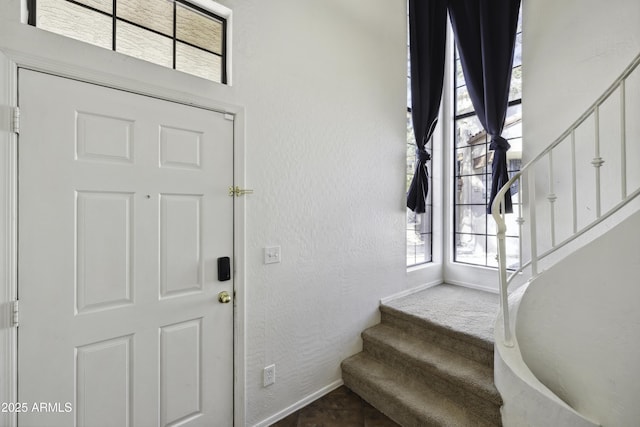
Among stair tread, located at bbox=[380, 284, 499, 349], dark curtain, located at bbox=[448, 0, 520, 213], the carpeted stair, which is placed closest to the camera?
the carpeted stair

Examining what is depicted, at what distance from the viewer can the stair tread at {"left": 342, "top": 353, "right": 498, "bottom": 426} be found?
5.84 ft

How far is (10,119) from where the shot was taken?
1.12 metres

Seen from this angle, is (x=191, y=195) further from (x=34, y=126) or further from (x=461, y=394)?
(x=461, y=394)

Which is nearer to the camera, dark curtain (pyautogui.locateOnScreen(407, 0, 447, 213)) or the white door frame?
the white door frame

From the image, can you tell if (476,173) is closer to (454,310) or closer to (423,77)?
(423,77)

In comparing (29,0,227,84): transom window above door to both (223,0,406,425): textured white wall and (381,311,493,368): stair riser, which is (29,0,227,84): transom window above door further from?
(381,311,493,368): stair riser

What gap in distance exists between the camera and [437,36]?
3.11 m

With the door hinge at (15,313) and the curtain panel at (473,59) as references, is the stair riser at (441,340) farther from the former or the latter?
the door hinge at (15,313)

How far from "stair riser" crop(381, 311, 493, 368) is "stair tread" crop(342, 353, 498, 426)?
0.34 m

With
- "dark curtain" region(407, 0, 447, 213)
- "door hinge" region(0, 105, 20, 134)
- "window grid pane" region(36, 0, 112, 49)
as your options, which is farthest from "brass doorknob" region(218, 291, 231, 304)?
"dark curtain" region(407, 0, 447, 213)

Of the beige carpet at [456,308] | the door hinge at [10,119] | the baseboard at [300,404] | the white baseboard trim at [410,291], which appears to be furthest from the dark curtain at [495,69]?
the door hinge at [10,119]

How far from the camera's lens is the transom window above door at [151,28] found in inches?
52.4

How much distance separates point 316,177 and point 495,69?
214cm

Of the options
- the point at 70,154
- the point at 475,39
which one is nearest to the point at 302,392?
the point at 70,154
